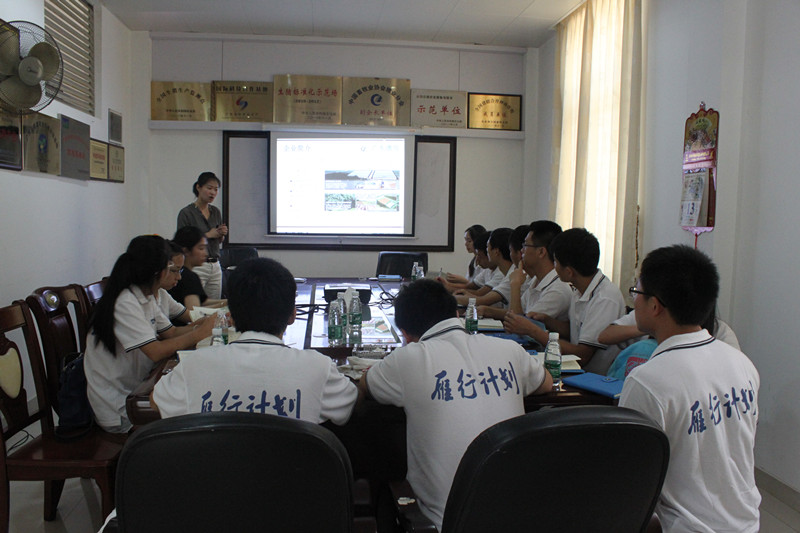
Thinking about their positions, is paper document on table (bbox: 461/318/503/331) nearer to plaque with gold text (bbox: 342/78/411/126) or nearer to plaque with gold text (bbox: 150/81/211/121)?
plaque with gold text (bbox: 342/78/411/126)

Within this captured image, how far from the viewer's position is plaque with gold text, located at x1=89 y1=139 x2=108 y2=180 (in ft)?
15.4

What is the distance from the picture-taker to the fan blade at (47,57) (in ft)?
10.5

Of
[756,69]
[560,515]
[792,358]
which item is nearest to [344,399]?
[560,515]

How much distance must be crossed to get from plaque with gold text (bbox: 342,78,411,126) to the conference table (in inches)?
125

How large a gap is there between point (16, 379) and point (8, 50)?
204 centimetres

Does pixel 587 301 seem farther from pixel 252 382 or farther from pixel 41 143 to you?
pixel 41 143

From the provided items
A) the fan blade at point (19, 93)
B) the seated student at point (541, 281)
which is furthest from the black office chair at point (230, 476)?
the fan blade at point (19, 93)

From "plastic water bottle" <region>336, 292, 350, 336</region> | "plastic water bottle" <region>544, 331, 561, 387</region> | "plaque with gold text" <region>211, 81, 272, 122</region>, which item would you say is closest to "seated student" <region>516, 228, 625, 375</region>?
"plastic water bottle" <region>544, 331, 561, 387</region>

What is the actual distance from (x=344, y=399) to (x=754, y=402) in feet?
3.17

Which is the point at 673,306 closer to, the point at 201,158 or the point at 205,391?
the point at 205,391

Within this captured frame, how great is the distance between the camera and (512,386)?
4.89 feet

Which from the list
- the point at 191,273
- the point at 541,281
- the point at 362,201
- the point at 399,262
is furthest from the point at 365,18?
the point at 541,281

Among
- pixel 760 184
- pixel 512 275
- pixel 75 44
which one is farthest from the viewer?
pixel 75 44

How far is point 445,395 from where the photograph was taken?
1.43m
